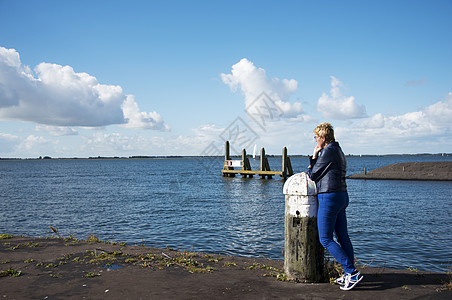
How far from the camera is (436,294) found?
423 cm

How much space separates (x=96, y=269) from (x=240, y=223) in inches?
389

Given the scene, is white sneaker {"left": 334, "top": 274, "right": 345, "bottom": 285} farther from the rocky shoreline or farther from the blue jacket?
the rocky shoreline

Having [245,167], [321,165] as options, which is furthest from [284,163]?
[321,165]

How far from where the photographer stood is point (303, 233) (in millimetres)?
4645

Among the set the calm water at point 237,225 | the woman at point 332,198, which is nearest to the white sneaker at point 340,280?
the woman at point 332,198

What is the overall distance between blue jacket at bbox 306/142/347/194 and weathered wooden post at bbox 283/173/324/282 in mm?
207

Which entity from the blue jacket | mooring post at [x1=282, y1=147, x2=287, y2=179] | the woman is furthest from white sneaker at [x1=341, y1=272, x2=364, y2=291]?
mooring post at [x1=282, y1=147, x2=287, y2=179]

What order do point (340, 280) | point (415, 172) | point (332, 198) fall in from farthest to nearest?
point (415, 172) → point (340, 280) → point (332, 198)

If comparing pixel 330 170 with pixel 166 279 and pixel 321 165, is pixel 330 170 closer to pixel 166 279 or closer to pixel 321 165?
pixel 321 165

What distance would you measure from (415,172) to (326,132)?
41.8 m

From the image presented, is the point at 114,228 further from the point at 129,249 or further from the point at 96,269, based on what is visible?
the point at 96,269

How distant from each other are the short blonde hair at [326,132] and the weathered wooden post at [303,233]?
0.56 m

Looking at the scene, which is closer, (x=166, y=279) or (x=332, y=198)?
(x=332, y=198)

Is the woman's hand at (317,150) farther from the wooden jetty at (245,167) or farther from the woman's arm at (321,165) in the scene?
the wooden jetty at (245,167)
